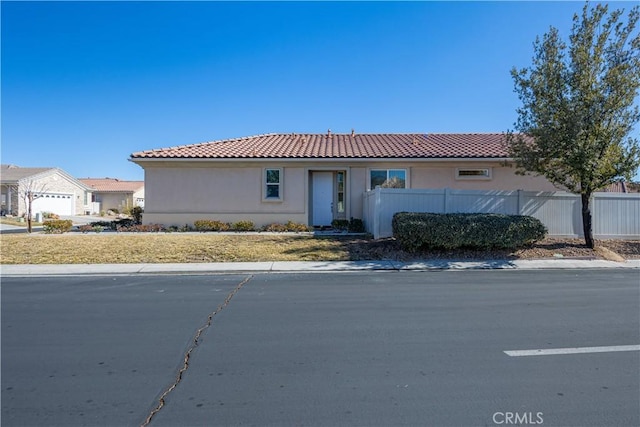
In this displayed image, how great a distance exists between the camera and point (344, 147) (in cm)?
1923

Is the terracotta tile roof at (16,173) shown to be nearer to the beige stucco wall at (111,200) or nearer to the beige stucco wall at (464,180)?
the beige stucco wall at (111,200)

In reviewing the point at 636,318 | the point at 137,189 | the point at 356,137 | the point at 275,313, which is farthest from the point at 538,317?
the point at 137,189

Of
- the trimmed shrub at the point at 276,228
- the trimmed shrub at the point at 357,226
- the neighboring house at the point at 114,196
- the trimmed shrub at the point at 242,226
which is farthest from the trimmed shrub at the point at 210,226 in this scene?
the neighboring house at the point at 114,196

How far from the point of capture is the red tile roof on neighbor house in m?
17.2

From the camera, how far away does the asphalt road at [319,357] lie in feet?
11.0

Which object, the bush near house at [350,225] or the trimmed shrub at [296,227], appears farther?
the trimmed shrub at [296,227]

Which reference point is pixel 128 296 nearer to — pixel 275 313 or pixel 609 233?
pixel 275 313

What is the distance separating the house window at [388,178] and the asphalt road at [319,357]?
10.2 meters

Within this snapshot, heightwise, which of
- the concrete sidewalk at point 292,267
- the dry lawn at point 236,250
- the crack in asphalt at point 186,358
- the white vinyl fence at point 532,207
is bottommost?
the crack in asphalt at point 186,358

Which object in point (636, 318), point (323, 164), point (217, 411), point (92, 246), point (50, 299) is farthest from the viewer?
point (323, 164)

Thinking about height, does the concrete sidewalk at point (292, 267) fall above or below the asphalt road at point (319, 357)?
above

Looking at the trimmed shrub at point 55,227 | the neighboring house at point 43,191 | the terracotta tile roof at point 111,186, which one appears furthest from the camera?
→ the terracotta tile roof at point 111,186

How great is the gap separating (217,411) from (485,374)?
272 cm

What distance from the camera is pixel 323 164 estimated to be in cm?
1773
